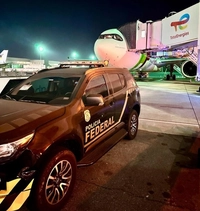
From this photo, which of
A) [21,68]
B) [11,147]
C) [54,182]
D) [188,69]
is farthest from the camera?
[21,68]

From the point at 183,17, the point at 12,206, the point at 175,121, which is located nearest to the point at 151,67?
the point at 183,17

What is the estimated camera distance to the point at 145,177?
310cm

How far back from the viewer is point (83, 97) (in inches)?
114

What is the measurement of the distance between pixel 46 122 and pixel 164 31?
15.6 meters

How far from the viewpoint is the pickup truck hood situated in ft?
6.46

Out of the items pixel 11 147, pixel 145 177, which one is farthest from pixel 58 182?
pixel 145 177

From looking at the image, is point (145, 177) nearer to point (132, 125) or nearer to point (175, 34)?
point (132, 125)

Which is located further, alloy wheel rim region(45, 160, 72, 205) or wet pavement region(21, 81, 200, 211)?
wet pavement region(21, 81, 200, 211)

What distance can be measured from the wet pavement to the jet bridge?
320 inches

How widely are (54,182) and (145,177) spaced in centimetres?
149

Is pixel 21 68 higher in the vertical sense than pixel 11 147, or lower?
higher

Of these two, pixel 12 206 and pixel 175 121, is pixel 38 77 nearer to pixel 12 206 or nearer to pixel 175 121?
pixel 12 206

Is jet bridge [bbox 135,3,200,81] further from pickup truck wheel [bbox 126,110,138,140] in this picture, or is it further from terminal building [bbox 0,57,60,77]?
terminal building [bbox 0,57,60,77]

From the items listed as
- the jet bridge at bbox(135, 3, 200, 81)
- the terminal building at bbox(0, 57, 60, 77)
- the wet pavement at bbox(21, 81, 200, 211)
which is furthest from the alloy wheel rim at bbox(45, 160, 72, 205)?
the jet bridge at bbox(135, 3, 200, 81)
